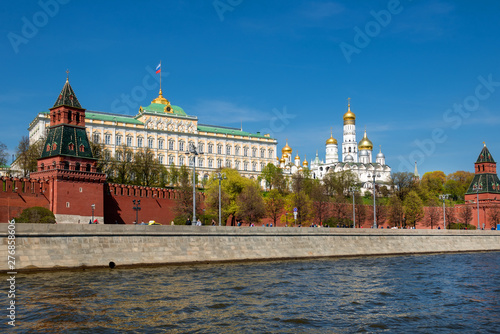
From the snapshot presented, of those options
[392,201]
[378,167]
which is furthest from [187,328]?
[378,167]

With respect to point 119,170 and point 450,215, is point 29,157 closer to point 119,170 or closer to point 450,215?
point 119,170

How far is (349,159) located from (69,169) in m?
110

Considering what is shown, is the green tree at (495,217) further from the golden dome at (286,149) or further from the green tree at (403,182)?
the golden dome at (286,149)

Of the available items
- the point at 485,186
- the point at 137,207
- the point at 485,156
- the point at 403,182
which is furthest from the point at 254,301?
the point at 403,182

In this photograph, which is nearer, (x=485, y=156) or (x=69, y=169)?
(x=69, y=169)

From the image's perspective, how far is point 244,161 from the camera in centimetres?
11488

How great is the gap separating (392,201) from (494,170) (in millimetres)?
18663

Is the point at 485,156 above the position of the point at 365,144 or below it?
below

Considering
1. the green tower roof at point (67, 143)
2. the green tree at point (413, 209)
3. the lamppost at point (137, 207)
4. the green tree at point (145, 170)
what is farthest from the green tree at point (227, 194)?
the green tree at point (413, 209)

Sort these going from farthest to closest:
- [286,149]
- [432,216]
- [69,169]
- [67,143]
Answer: [286,149] < [432,216] < [67,143] < [69,169]

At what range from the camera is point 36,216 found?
4097 cm

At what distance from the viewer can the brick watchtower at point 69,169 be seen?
4766 cm

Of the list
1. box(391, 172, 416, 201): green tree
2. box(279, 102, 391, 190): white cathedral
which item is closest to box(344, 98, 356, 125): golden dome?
box(279, 102, 391, 190): white cathedral

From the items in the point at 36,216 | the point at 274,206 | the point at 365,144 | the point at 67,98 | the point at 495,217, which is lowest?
the point at 495,217
